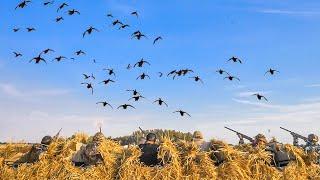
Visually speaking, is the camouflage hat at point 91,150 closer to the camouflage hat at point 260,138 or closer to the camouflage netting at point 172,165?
the camouflage netting at point 172,165

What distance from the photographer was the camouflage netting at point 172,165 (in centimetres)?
1329

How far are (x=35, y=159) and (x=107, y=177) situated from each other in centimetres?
263

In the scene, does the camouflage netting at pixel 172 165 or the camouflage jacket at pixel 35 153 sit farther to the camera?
the camouflage jacket at pixel 35 153

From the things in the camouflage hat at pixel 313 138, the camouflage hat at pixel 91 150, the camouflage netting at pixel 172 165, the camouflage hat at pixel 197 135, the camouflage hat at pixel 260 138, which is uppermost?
the camouflage hat at pixel 313 138

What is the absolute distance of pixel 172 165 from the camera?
13.3 meters

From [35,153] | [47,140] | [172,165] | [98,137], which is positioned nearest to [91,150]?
[98,137]

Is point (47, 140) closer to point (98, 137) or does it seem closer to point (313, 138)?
point (98, 137)

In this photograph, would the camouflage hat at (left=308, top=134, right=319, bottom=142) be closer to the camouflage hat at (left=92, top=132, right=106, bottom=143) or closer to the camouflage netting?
the camouflage netting

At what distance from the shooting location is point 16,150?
1711 cm

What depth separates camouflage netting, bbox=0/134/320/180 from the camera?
13.3 m

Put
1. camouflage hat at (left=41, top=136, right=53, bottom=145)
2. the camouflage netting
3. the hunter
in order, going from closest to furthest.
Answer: the camouflage netting
the hunter
camouflage hat at (left=41, top=136, right=53, bottom=145)

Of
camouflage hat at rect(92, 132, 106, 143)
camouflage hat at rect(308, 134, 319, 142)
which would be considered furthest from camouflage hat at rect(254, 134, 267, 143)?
camouflage hat at rect(308, 134, 319, 142)

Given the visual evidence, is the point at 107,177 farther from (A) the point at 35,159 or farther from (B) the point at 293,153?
(B) the point at 293,153

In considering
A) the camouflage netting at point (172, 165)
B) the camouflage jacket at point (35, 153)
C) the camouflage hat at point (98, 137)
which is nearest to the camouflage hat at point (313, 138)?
the camouflage netting at point (172, 165)
